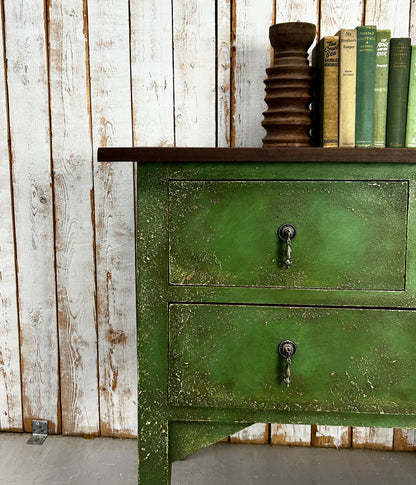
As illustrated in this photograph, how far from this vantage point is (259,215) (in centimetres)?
110

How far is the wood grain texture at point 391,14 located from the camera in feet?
5.07

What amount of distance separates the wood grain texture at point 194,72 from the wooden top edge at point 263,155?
1.84ft

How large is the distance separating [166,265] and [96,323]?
69cm

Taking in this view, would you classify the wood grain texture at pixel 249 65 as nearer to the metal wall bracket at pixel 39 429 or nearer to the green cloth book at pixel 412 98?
the green cloth book at pixel 412 98

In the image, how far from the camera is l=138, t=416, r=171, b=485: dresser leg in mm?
1184

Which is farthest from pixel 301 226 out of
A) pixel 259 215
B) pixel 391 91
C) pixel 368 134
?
pixel 391 91

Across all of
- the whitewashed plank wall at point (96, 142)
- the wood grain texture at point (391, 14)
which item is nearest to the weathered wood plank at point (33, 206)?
the whitewashed plank wall at point (96, 142)

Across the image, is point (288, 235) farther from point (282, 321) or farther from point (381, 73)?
point (381, 73)

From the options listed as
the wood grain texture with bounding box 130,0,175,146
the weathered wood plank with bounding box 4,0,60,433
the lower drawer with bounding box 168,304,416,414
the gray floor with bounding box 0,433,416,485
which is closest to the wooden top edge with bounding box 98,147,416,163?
the lower drawer with bounding box 168,304,416,414

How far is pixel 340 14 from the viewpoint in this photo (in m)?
1.56

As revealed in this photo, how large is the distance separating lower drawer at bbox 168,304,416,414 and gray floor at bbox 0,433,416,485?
20.1 inches

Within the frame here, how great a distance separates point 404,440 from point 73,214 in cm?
130

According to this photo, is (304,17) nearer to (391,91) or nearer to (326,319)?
(391,91)

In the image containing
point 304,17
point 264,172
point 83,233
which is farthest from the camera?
point 83,233
